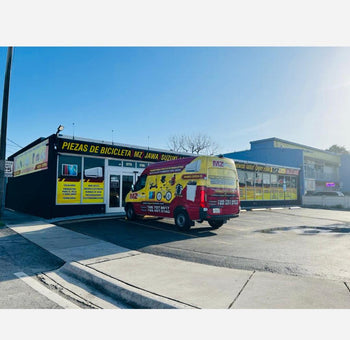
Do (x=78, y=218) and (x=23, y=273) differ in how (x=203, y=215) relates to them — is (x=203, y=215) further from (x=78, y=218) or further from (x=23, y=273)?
(x=78, y=218)

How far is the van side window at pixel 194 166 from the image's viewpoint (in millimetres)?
9594

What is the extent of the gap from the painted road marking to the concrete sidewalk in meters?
0.62

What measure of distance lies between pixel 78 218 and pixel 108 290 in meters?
9.66

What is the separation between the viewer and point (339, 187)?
50.0 m

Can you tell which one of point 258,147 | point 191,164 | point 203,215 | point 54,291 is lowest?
point 54,291

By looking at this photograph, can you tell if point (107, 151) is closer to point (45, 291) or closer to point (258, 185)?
point (45, 291)

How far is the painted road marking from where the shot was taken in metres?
3.83

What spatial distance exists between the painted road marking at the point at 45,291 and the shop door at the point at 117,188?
10402 mm

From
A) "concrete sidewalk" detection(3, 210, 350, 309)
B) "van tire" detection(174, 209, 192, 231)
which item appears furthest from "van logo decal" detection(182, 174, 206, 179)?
"concrete sidewalk" detection(3, 210, 350, 309)

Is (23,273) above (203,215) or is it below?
below

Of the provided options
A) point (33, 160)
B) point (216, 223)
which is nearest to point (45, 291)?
point (216, 223)

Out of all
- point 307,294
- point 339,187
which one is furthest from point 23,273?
point 339,187

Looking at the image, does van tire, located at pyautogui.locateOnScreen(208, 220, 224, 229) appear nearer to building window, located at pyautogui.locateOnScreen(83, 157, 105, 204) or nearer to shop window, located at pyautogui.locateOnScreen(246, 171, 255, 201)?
building window, located at pyautogui.locateOnScreen(83, 157, 105, 204)

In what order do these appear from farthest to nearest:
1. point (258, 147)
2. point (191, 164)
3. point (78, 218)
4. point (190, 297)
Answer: point (258, 147)
point (78, 218)
point (191, 164)
point (190, 297)
